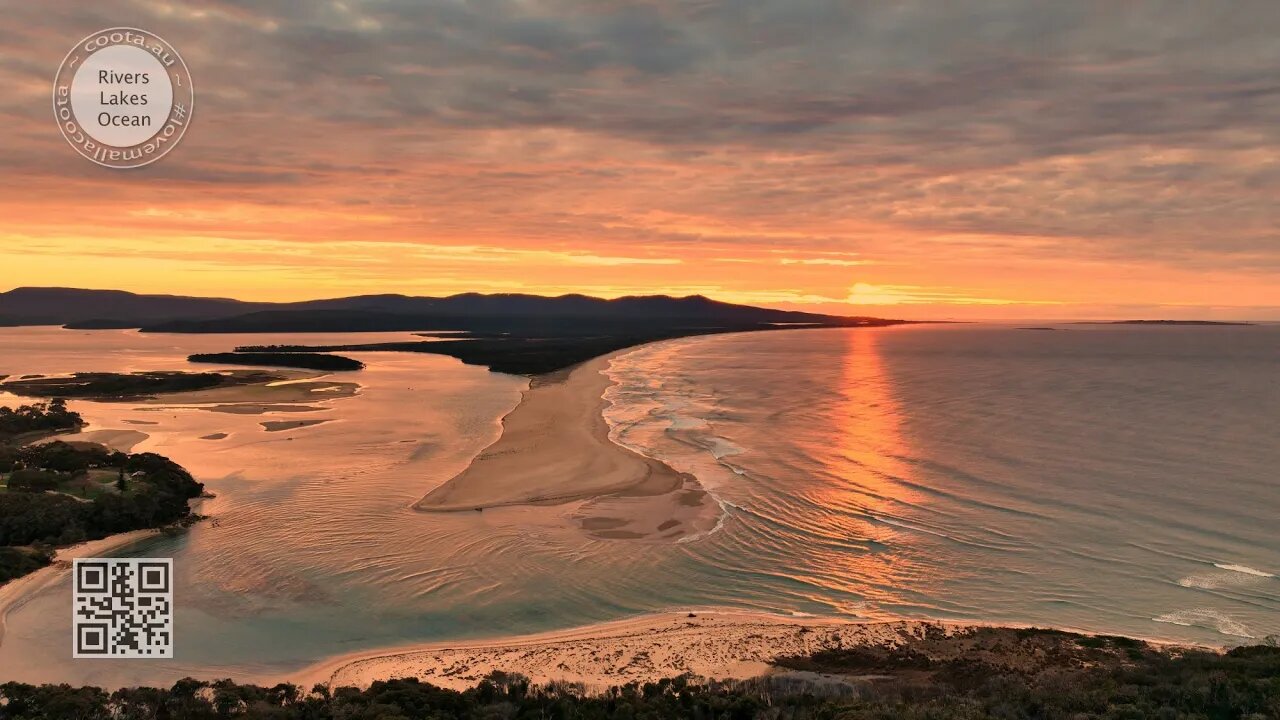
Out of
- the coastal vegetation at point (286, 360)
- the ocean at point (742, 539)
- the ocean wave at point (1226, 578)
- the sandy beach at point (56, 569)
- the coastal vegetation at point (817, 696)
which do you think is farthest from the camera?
the coastal vegetation at point (286, 360)

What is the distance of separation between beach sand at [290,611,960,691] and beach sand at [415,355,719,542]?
749 cm

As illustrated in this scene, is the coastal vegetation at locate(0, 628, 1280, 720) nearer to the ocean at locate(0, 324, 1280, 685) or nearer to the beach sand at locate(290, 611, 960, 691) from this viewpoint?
the beach sand at locate(290, 611, 960, 691)

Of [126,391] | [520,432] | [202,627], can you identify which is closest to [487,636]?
[202,627]

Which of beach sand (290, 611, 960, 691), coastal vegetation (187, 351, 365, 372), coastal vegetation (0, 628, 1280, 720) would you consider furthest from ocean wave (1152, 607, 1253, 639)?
coastal vegetation (187, 351, 365, 372)

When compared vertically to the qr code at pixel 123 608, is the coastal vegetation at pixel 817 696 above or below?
above

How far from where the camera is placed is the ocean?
19.6m

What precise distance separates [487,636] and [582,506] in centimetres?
1212

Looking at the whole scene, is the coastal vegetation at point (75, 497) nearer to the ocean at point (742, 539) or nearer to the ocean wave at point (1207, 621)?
the ocean at point (742, 539)

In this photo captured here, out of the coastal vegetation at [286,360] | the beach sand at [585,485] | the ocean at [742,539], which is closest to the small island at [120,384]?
the coastal vegetation at [286,360]

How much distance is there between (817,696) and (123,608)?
20.0 metres

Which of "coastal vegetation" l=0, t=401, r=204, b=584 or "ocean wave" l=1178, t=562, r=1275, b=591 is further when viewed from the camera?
"coastal vegetation" l=0, t=401, r=204, b=584

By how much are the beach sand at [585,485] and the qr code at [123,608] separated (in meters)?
10.2

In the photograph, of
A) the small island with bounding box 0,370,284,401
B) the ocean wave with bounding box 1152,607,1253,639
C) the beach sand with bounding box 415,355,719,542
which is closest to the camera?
the ocean wave with bounding box 1152,607,1253,639

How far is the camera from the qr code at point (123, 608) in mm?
17938
